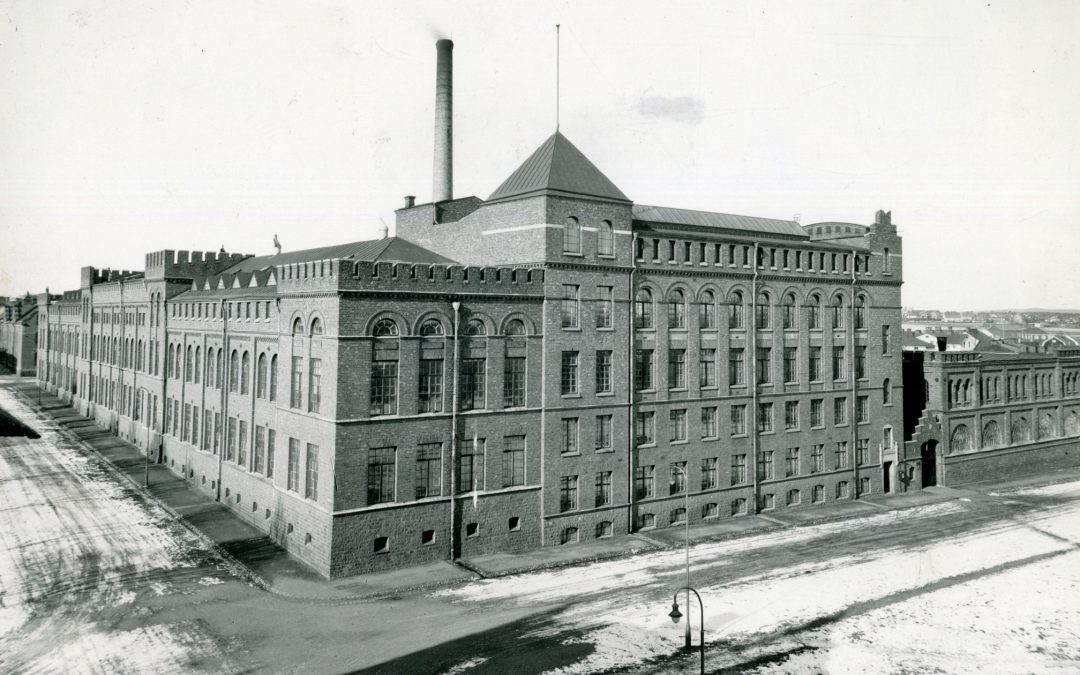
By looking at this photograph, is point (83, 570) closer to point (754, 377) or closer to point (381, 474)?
point (381, 474)

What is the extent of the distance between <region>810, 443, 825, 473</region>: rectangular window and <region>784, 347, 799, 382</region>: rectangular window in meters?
4.88

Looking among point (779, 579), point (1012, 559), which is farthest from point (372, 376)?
point (1012, 559)

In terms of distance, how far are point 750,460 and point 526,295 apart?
740 inches

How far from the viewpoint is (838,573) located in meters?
35.9

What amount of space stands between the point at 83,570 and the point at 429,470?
15957 mm

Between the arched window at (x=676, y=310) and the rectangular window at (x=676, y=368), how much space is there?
1.61m

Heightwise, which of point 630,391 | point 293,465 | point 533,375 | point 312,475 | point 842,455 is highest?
point 533,375

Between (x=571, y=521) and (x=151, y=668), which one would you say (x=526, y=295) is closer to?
(x=571, y=521)

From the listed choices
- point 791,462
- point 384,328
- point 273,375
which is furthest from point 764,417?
point 273,375

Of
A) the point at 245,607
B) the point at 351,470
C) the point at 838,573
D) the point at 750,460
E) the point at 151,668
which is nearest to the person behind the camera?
the point at 151,668

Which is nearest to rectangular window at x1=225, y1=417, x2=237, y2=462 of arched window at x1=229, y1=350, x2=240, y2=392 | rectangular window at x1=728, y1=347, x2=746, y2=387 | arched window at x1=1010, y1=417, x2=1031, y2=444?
arched window at x1=229, y1=350, x2=240, y2=392

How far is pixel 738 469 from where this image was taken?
46.8 m

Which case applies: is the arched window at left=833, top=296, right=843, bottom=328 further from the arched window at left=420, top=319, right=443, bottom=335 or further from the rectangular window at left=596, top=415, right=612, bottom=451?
the arched window at left=420, top=319, right=443, bottom=335

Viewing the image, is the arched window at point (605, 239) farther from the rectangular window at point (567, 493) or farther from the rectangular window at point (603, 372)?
the rectangular window at point (567, 493)
